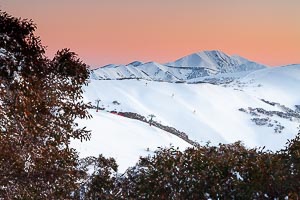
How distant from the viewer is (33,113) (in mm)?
10828

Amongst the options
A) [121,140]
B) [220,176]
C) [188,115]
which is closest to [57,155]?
[220,176]

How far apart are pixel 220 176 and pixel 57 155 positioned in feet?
19.4

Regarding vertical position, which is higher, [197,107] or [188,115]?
[197,107]

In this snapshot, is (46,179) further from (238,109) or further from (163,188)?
(238,109)

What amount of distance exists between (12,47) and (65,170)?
3.87m

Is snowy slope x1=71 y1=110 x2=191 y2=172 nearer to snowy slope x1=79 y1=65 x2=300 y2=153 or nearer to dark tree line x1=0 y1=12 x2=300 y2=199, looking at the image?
dark tree line x1=0 y1=12 x2=300 y2=199

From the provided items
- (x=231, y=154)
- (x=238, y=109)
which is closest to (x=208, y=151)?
(x=231, y=154)

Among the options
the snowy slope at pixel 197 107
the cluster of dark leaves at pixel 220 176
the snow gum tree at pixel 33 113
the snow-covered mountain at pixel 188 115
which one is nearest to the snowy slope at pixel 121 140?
the snow-covered mountain at pixel 188 115

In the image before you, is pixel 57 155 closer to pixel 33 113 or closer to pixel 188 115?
pixel 33 113

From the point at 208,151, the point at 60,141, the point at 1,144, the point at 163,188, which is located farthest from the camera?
the point at 208,151

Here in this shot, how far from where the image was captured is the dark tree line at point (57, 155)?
10.6m

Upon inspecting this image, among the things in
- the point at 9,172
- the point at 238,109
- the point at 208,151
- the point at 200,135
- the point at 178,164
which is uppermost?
the point at 238,109

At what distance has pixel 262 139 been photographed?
112875mm

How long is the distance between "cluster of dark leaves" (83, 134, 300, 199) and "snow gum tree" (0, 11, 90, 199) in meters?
3.59
